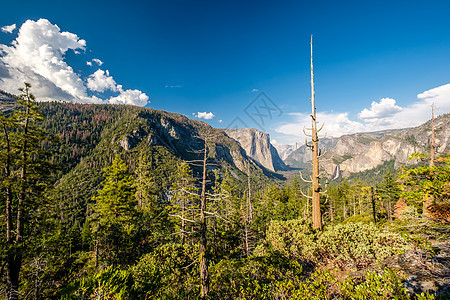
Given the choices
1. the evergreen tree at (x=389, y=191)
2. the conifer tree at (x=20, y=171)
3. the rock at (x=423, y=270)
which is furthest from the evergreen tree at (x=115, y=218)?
the evergreen tree at (x=389, y=191)

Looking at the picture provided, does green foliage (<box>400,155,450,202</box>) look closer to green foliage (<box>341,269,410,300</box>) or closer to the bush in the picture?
green foliage (<box>341,269,410,300</box>)

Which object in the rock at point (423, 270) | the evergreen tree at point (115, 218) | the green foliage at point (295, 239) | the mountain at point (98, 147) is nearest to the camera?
the rock at point (423, 270)

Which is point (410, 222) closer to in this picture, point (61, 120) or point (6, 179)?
point (6, 179)

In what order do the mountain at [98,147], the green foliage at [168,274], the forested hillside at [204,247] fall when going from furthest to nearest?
the mountain at [98,147] < the green foliage at [168,274] < the forested hillside at [204,247]

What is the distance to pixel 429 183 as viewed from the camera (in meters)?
5.73

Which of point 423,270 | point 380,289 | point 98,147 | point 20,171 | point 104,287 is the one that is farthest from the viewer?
point 98,147

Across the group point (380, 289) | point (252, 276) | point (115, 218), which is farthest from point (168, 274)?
point (115, 218)

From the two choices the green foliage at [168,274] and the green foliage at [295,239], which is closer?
the green foliage at [168,274]

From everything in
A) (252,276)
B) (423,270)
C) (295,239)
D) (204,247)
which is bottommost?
(204,247)

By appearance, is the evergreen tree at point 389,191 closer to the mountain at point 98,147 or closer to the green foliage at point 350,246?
the mountain at point 98,147

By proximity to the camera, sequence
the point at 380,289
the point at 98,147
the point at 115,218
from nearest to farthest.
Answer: the point at 380,289 → the point at 115,218 → the point at 98,147

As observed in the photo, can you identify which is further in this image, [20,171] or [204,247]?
[20,171]

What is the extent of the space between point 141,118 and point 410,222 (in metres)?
173

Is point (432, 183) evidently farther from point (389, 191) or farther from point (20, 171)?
point (389, 191)
